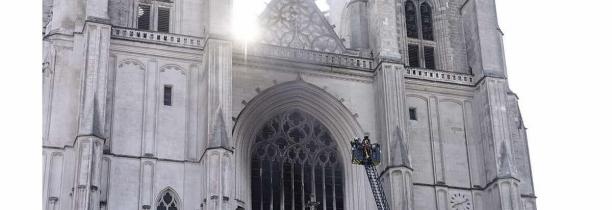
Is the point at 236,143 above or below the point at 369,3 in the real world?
below

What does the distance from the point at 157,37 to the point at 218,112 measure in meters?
3.87

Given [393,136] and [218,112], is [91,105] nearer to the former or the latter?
[218,112]

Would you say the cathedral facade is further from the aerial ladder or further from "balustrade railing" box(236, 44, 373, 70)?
the aerial ladder

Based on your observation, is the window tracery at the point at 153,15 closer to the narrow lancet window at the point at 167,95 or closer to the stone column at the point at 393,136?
the narrow lancet window at the point at 167,95

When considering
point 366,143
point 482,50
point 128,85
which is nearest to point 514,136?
point 482,50

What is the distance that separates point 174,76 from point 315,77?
15.7 feet

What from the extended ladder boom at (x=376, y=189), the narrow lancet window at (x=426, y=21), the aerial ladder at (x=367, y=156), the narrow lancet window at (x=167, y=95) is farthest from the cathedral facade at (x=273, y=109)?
the aerial ladder at (x=367, y=156)

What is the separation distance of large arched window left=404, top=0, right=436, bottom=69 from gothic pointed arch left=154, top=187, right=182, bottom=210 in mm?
10472

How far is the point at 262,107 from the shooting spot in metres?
32.6

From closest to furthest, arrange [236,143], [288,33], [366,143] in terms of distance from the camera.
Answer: [366,143] < [236,143] < [288,33]

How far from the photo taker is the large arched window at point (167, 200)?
2984 centimetres

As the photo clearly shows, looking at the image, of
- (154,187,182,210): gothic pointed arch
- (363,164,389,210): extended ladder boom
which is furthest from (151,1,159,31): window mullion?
(363,164,389,210): extended ladder boom

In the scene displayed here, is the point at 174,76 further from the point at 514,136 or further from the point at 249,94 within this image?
the point at 514,136

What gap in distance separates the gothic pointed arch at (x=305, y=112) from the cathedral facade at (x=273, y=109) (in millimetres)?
Answer: 46
